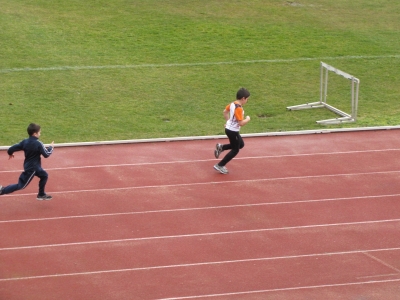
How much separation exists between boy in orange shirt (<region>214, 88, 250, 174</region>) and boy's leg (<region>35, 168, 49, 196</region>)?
2.90 meters

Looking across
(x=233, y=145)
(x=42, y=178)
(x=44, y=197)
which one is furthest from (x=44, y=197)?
(x=233, y=145)

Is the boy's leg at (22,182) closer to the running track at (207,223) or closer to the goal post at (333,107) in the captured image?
the running track at (207,223)

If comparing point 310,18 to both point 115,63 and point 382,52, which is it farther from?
point 115,63

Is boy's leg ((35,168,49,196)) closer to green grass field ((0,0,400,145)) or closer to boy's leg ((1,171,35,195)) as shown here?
boy's leg ((1,171,35,195))

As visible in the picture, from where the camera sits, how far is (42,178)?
11805 mm

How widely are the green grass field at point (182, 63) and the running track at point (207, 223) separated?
171 cm

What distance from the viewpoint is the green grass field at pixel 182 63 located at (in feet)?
53.8

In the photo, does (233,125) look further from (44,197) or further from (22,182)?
(22,182)

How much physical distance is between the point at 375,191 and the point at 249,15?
11619mm

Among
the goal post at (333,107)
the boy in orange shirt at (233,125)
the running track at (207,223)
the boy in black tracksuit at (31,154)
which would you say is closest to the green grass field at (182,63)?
the goal post at (333,107)

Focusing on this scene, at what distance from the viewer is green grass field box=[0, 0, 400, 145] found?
53.8ft

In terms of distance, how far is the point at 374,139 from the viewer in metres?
15.1

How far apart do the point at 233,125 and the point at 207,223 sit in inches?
85.6

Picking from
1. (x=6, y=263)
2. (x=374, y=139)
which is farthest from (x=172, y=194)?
(x=374, y=139)
